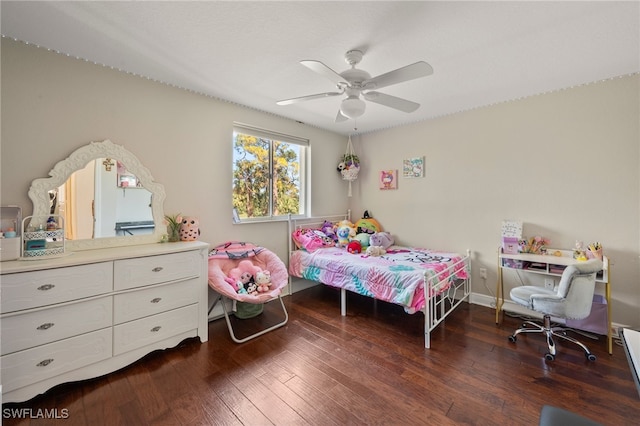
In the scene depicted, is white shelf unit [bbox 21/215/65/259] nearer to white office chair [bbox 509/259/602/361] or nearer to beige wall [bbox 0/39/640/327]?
beige wall [bbox 0/39/640/327]

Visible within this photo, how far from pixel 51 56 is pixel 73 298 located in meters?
1.82

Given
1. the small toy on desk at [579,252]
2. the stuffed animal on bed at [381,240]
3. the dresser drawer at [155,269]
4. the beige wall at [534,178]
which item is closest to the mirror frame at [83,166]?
the dresser drawer at [155,269]

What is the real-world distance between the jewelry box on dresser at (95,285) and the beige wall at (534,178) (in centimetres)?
298

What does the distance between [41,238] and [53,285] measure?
0.44 meters

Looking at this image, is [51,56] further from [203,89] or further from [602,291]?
[602,291]

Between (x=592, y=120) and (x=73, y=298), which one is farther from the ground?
(x=592, y=120)

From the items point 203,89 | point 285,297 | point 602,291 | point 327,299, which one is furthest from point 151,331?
point 602,291

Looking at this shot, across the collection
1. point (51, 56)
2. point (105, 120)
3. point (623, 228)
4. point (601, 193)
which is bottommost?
point (623, 228)

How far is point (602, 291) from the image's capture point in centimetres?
258

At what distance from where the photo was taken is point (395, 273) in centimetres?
258

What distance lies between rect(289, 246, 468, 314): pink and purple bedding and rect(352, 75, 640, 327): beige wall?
0.50m

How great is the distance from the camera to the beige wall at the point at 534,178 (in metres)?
2.47

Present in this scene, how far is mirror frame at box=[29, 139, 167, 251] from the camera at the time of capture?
6.54ft

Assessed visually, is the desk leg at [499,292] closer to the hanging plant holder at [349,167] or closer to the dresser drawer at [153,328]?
the hanging plant holder at [349,167]
